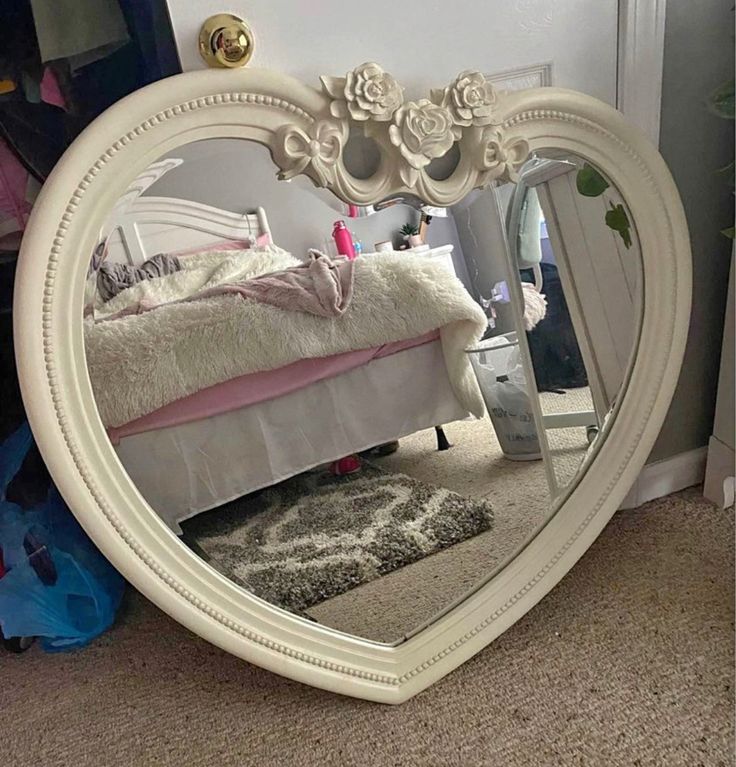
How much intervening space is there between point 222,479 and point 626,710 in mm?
611

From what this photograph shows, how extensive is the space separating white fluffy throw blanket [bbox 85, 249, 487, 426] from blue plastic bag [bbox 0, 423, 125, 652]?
430 millimetres

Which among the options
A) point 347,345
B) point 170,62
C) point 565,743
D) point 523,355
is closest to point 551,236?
point 523,355

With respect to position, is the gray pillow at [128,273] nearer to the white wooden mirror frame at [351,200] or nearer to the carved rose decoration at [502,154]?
the white wooden mirror frame at [351,200]

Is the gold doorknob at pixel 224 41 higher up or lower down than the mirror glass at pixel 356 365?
higher up

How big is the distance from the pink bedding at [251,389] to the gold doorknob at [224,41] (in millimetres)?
371

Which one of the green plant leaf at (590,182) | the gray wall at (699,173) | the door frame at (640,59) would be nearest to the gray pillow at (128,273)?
the green plant leaf at (590,182)

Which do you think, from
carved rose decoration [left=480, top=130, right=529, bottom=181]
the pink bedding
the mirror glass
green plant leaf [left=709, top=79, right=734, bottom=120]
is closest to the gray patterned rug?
the mirror glass

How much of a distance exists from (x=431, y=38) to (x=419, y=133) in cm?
15

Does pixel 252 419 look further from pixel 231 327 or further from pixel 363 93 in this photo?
pixel 363 93

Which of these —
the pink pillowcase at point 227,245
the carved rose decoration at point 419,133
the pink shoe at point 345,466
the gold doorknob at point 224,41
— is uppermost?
the gold doorknob at point 224,41

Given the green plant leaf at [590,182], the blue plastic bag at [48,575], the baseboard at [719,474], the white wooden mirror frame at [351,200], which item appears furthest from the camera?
the baseboard at [719,474]

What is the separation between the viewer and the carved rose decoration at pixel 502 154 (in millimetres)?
896

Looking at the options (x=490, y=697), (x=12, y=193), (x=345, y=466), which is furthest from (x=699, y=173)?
(x=12, y=193)

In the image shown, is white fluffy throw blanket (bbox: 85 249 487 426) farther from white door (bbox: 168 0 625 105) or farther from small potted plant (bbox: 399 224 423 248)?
white door (bbox: 168 0 625 105)
